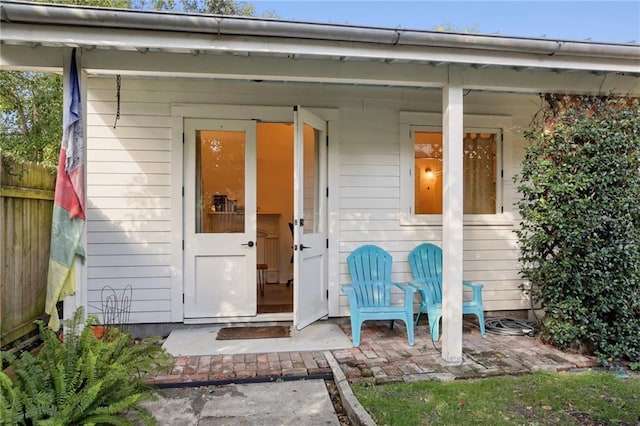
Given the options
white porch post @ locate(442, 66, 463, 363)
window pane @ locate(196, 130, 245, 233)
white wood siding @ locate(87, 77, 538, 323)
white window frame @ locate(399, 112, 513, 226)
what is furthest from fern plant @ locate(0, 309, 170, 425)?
white window frame @ locate(399, 112, 513, 226)

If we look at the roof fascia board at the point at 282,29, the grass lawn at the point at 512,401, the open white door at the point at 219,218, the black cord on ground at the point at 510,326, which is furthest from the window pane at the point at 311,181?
the black cord on ground at the point at 510,326

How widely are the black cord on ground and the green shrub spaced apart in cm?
44

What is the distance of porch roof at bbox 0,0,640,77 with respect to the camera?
2.44m

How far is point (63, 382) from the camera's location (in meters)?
1.98

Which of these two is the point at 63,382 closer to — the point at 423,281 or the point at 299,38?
the point at 299,38

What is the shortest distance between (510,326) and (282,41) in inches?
145

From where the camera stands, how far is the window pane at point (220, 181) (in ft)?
13.4

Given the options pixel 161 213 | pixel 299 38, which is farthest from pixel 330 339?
pixel 299 38

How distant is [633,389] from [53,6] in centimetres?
469

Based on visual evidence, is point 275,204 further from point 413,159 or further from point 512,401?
point 512,401

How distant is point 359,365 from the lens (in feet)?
10.0

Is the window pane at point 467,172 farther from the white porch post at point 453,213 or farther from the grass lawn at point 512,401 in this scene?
the grass lawn at point 512,401

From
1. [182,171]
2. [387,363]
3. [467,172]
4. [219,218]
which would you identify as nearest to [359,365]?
[387,363]

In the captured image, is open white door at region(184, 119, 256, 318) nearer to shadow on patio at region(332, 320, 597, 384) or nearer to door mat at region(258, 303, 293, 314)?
door mat at region(258, 303, 293, 314)
